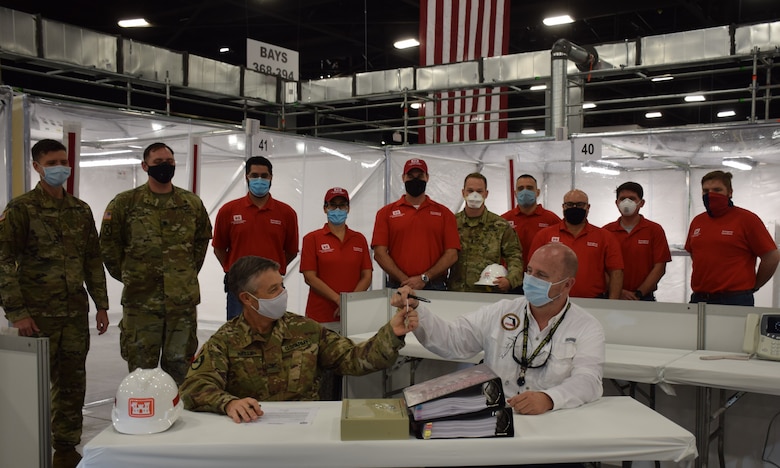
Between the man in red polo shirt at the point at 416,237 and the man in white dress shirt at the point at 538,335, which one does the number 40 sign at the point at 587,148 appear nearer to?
the man in red polo shirt at the point at 416,237

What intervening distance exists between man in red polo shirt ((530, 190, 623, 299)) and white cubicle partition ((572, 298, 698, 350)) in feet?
1.59

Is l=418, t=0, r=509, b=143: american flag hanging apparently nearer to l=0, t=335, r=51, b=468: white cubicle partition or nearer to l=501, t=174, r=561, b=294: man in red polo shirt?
l=501, t=174, r=561, b=294: man in red polo shirt

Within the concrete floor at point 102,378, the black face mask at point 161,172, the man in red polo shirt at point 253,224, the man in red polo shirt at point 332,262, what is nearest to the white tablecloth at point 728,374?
the man in red polo shirt at point 332,262

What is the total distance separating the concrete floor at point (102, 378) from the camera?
5535 mm

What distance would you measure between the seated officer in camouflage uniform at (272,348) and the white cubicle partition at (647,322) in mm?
2077

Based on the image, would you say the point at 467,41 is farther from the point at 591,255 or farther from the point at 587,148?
the point at 591,255

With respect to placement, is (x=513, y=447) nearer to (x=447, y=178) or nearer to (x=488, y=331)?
(x=488, y=331)

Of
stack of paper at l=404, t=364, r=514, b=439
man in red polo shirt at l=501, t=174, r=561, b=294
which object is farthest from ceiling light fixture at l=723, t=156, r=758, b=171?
stack of paper at l=404, t=364, r=514, b=439

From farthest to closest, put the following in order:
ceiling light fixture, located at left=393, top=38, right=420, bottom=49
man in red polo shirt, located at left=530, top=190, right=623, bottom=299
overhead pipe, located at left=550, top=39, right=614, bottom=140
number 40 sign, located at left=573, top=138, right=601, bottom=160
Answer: ceiling light fixture, located at left=393, top=38, right=420, bottom=49, overhead pipe, located at left=550, top=39, right=614, bottom=140, number 40 sign, located at left=573, top=138, right=601, bottom=160, man in red polo shirt, located at left=530, top=190, right=623, bottom=299

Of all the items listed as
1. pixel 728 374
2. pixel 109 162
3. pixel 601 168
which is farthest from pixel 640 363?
pixel 109 162

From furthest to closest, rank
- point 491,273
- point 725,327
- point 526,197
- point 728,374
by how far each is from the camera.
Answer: point 526,197
point 491,273
point 725,327
point 728,374

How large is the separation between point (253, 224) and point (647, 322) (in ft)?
9.37

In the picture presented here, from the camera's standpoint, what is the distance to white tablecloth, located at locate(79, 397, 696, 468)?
224 cm

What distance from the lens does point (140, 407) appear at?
2.35 metres
